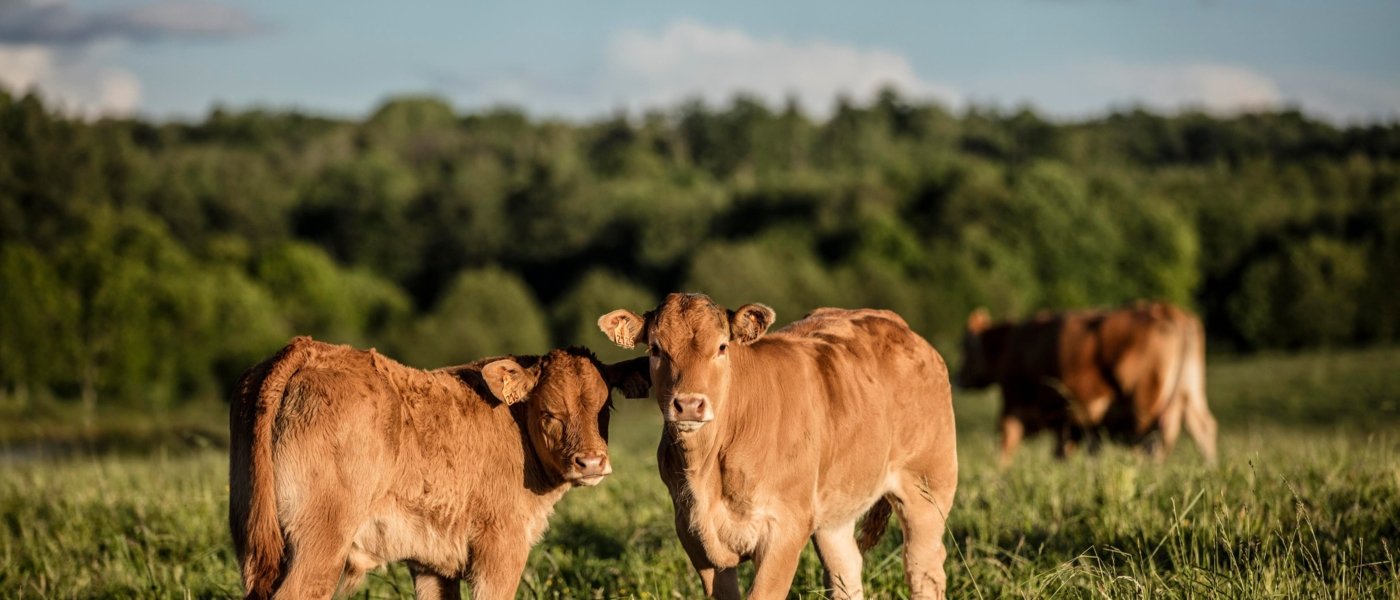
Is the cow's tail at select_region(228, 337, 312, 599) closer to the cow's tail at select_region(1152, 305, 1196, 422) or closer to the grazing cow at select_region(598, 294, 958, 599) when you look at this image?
the grazing cow at select_region(598, 294, 958, 599)

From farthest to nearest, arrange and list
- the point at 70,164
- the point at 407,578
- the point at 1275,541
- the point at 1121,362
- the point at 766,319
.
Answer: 1. the point at 70,164
2. the point at 1121,362
3. the point at 407,578
4. the point at 1275,541
5. the point at 766,319

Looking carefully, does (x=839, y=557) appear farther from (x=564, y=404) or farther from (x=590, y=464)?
(x=564, y=404)

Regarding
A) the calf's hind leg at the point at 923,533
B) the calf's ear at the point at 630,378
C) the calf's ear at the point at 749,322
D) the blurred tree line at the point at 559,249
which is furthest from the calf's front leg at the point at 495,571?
the blurred tree line at the point at 559,249

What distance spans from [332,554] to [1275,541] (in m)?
4.99

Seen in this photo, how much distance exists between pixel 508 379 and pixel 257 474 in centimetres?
144

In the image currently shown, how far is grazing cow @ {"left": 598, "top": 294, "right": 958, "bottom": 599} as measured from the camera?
6723mm

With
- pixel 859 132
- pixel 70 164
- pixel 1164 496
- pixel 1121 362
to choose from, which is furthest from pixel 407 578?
pixel 859 132

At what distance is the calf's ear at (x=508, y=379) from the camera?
6.94 meters

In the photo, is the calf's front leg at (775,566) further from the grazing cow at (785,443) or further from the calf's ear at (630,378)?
the calf's ear at (630,378)

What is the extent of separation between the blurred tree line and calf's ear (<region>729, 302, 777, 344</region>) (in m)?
49.7

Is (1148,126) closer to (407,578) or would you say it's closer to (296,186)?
(296,186)

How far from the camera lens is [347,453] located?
6113 millimetres

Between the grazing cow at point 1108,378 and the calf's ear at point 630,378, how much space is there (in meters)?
12.2

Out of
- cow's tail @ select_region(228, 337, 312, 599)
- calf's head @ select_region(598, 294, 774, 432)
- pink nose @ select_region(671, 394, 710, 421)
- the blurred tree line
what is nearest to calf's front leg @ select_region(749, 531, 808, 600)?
calf's head @ select_region(598, 294, 774, 432)
